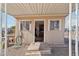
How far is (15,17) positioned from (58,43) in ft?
12.7

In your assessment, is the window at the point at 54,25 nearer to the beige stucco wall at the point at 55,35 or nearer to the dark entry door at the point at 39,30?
the beige stucco wall at the point at 55,35

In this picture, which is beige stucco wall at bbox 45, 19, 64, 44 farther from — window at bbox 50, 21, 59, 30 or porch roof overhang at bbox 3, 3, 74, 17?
porch roof overhang at bbox 3, 3, 74, 17

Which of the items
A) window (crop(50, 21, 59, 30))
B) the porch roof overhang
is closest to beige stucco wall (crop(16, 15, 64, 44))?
window (crop(50, 21, 59, 30))

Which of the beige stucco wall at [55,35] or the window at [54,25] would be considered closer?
the beige stucco wall at [55,35]

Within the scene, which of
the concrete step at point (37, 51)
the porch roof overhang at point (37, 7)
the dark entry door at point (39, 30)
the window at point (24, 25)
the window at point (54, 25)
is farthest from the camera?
the window at point (24, 25)

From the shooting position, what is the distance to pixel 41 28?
1527 cm

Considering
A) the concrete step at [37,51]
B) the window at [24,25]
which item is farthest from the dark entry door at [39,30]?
the concrete step at [37,51]

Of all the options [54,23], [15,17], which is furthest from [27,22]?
[54,23]

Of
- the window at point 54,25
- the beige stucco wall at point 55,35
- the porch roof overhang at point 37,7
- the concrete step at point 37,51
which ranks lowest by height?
the concrete step at point 37,51

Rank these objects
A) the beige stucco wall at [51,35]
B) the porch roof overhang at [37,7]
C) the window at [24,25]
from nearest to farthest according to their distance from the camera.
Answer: the porch roof overhang at [37,7]
the beige stucco wall at [51,35]
the window at [24,25]

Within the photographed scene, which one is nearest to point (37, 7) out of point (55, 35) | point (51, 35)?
point (51, 35)

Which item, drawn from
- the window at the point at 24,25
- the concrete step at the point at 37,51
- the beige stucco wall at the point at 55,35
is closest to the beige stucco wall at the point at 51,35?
the beige stucco wall at the point at 55,35

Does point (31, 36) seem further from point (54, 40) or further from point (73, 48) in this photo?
point (73, 48)

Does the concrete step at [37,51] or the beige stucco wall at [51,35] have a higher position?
the beige stucco wall at [51,35]
